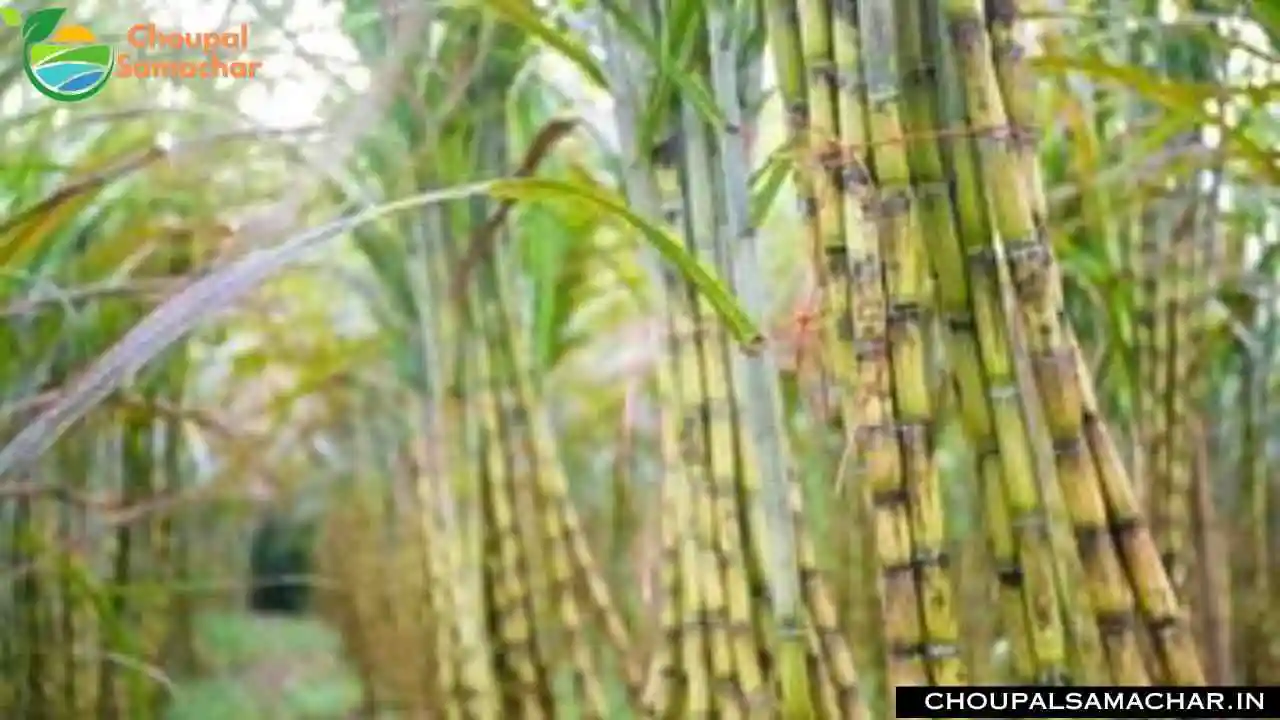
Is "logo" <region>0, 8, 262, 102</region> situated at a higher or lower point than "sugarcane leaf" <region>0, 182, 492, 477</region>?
higher

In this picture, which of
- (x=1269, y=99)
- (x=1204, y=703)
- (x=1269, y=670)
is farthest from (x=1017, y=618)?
(x=1269, y=670)

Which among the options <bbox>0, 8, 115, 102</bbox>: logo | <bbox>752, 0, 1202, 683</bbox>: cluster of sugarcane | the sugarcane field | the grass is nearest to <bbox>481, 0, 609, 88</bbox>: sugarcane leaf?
the sugarcane field

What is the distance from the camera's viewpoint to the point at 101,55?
1.85 ft

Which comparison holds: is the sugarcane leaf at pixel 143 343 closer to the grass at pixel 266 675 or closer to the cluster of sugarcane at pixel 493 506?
the cluster of sugarcane at pixel 493 506

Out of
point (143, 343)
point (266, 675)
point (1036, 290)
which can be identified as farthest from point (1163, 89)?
point (266, 675)

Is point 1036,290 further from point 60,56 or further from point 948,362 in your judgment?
point 60,56

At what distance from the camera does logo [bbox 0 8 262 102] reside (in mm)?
537

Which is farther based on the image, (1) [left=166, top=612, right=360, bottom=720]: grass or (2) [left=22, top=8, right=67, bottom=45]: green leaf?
(1) [left=166, top=612, right=360, bottom=720]: grass

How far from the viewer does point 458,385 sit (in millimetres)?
717

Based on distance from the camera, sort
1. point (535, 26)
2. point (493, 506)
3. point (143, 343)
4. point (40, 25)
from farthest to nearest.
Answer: point (493, 506)
point (40, 25)
point (535, 26)
point (143, 343)

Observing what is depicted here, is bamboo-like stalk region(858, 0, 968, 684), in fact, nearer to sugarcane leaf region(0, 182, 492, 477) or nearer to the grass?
sugarcane leaf region(0, 182, 492, 477)

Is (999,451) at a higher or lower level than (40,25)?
lower

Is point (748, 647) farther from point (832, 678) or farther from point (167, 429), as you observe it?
point (167, 429)

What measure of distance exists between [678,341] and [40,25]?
11.6 inches
